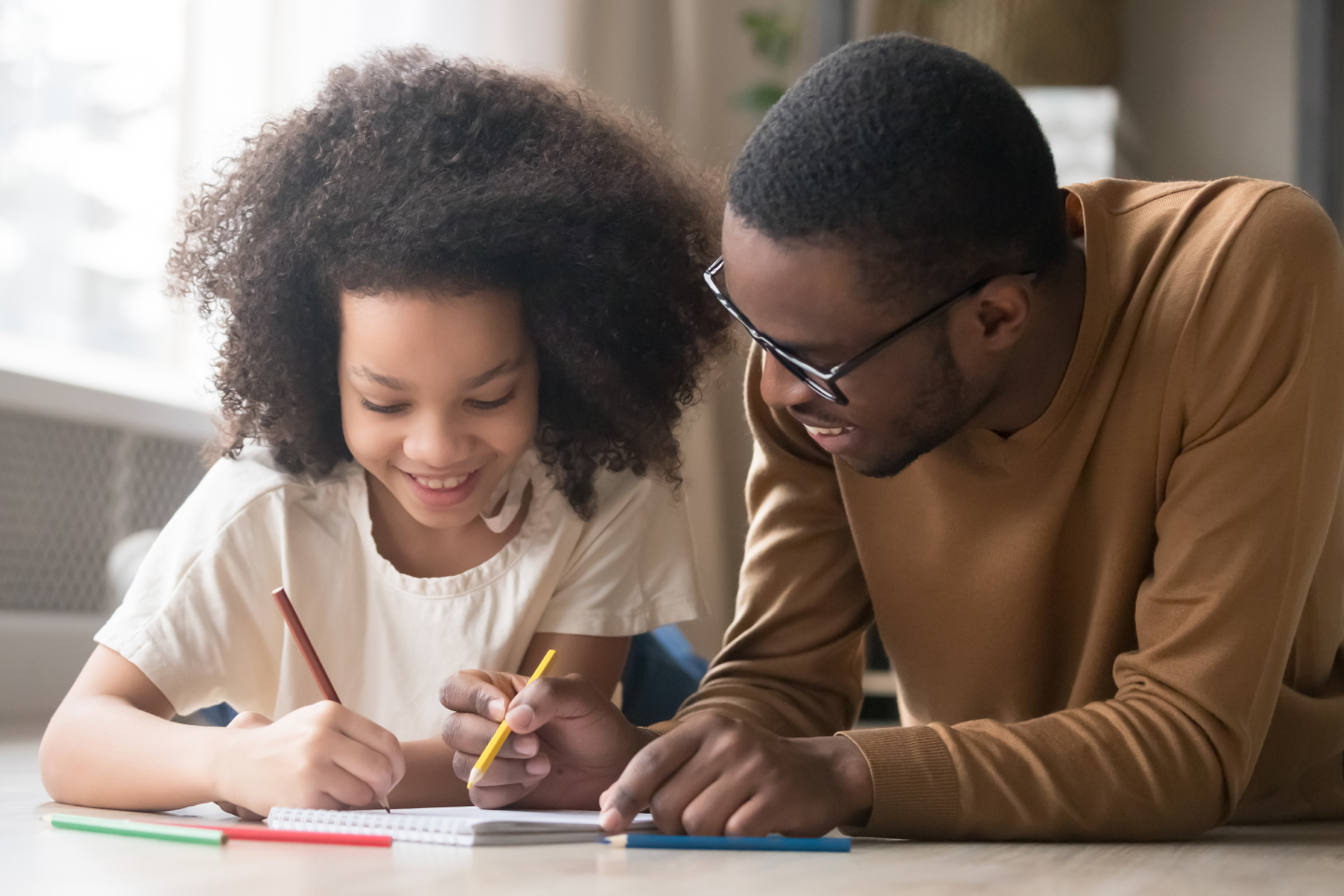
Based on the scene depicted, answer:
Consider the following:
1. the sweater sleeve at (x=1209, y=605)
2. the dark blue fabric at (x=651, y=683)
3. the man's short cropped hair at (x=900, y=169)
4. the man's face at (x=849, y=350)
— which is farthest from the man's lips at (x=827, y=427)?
the dark blue fabric at (x=651, y=683)

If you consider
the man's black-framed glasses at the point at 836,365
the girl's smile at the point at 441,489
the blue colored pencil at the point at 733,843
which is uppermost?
the man's black-framed glasses at the point at 836,365

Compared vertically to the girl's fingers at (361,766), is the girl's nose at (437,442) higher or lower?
higher

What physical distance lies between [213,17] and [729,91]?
1483 millimetres

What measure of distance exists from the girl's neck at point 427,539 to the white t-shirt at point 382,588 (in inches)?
0.9

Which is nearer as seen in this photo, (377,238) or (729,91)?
(377,238)

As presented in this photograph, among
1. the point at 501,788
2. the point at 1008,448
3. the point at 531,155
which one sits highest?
the point at 531,155

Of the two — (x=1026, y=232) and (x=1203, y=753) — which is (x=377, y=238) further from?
(x=1203, y=753)

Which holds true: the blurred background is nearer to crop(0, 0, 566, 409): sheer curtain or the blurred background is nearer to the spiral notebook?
crop(0, 0, 566, 409): sheer curtain

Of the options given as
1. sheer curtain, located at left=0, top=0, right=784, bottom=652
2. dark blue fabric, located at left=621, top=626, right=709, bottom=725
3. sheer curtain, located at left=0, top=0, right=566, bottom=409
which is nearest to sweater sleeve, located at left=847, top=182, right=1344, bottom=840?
dark blue fabric, located at left=621, top=626, right=709, bottom=725

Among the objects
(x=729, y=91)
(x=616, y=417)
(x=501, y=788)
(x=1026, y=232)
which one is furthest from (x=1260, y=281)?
(x=729, y=91)

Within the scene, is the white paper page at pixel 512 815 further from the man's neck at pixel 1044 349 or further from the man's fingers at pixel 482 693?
the man's neck at pixel 1044 349

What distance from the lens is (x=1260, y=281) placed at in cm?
112

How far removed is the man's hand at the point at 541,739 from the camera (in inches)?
42.1

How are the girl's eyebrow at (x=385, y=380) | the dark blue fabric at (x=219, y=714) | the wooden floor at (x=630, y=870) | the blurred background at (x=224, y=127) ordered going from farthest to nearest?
the blurred background at (x=224, y=127)
the dark blue fabric at (x=219, y=714)
the girl's eyebrow at (x=385, y=380)
the wooden floor at (x=630, y=870)
